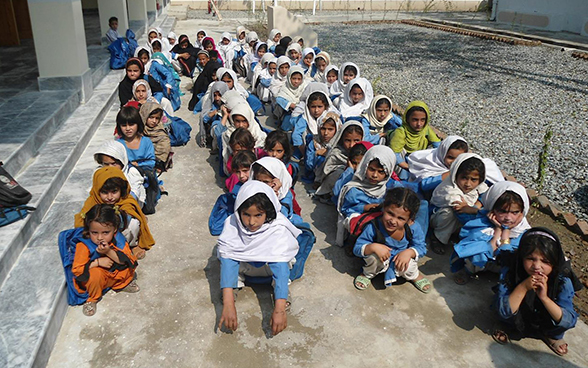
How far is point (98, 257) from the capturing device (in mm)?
2971

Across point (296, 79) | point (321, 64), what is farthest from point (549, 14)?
point (296, 79)

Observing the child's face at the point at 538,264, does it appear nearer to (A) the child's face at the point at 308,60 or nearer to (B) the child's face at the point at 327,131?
(B) the child's face at the point at 327,131

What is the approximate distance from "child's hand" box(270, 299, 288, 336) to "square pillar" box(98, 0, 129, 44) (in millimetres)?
9028

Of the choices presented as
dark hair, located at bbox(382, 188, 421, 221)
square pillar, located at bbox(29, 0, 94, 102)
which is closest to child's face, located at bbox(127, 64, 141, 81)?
square pillar, located at bbox(29, 0, 94, 102)

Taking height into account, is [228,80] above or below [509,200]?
above

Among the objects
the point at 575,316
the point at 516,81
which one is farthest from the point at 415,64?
the point at 575,316

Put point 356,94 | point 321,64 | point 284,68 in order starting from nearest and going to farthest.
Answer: point 356,94
point 284,68
point 321,64

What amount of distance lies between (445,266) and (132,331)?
2.29 meters

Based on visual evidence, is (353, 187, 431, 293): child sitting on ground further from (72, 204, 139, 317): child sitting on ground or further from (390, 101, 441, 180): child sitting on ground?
(390, 101, 441, 180): child sitting on ground

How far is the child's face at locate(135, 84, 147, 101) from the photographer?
578 centimetres

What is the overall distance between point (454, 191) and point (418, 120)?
141cm

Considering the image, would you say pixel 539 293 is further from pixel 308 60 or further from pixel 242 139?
pixel 308 60

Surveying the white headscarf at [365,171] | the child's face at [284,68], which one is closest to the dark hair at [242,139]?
the white headscarf at [365,171]

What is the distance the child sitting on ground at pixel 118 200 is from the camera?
3.30 meters
